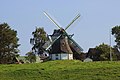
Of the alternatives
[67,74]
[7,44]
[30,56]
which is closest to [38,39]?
[30,56]

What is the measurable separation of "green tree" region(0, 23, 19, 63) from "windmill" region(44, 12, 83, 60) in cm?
696

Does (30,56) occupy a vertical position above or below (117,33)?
below

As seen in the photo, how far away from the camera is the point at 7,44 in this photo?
247ft

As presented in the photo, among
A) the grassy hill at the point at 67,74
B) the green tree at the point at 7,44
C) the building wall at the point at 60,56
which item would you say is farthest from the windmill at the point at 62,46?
the grassy hill at the point at 67,74

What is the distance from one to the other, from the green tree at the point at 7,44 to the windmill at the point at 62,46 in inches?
274

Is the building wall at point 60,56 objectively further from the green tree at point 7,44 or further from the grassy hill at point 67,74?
the grassy hill at point 67,74

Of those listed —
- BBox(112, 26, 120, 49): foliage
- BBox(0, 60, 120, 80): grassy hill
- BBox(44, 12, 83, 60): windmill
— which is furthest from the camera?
BBox(112, 26, 120, 49): foliage

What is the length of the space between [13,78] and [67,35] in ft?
135

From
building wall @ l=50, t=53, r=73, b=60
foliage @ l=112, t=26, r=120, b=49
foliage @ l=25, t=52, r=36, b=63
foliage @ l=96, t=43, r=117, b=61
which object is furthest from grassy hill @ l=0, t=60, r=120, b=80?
foliage @ l=25, t=52, r=36, b=63

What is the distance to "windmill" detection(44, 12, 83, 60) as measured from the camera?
237 feet

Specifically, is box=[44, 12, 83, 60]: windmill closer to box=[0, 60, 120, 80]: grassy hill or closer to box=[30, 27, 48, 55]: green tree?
box=[30, 27, 48, 55]: green tree

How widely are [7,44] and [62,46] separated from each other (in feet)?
36.9

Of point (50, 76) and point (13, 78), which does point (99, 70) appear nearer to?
point (50, 76)

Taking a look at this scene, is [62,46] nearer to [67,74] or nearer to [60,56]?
[60,56]
